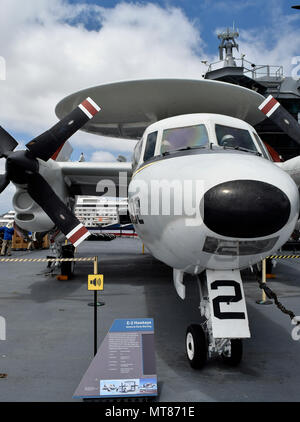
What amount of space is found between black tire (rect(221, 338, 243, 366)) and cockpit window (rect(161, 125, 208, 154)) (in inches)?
111

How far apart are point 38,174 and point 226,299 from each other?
19.2 ft

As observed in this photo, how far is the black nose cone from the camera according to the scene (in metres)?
3.42

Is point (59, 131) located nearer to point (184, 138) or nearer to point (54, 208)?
point (54, 208)

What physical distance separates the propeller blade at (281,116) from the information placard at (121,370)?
4832mm

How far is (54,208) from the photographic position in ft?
27.5

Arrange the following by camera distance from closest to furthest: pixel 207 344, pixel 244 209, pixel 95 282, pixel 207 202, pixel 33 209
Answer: pixel 244 209 → pixel 207 202 → pixel 207 344 → pixel 95 282 → pixel 33 209

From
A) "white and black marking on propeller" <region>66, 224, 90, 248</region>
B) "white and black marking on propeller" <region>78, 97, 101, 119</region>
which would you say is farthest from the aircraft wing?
"white and black marking on propeller" <region>66, 224, 90, 248</region>

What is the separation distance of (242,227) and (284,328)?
4114 millimetres

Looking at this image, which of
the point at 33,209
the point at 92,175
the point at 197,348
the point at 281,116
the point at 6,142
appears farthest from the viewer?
the point at 92,175

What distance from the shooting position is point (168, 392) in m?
4.09

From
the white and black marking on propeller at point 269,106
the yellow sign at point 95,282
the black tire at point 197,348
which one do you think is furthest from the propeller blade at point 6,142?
the black tire at point 197,348

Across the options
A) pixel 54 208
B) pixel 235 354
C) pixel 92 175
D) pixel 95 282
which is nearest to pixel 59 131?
pixel 54 208

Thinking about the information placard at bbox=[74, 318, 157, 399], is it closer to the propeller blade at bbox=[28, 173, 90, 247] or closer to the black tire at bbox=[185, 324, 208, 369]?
the black tire at bbox=[185, 324, 208, 369]

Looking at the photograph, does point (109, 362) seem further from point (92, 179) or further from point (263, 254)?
point (92, 179)
